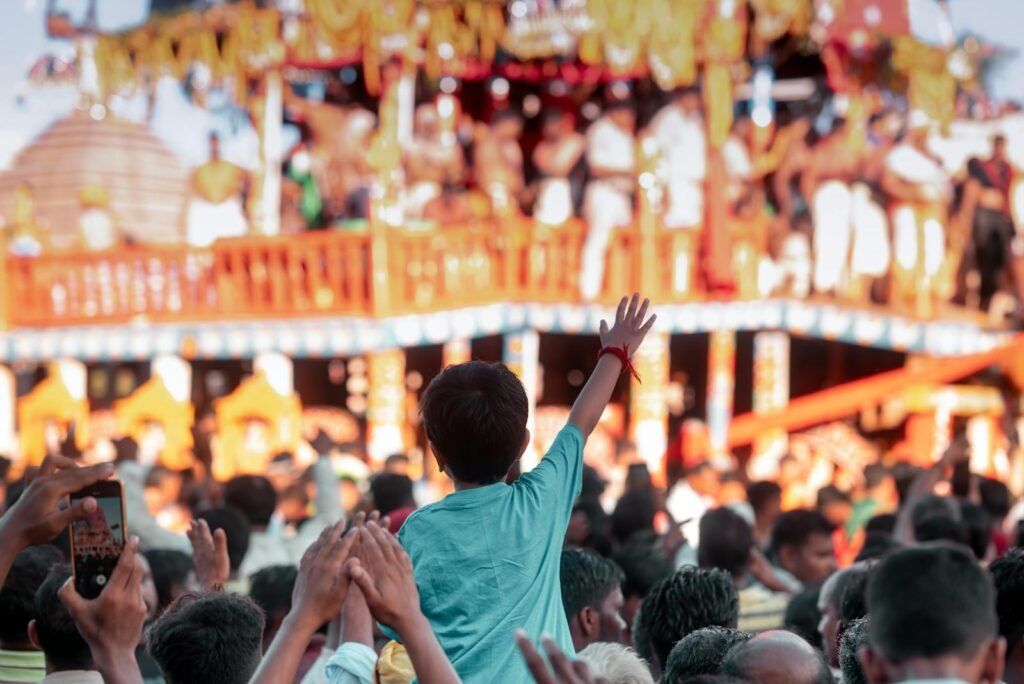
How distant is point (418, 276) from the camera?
596 inches

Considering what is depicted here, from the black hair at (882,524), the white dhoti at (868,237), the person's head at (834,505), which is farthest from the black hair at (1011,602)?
the white dhoti at (868,237)

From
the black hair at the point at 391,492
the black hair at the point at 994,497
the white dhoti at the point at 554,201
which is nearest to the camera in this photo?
the black hair at the point at 391,492

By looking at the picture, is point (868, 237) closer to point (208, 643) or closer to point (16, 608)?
point (16, 608)

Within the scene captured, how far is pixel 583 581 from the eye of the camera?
4566mm

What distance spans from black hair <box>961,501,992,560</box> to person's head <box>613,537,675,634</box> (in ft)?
5.31

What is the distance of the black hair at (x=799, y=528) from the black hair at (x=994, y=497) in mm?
2419

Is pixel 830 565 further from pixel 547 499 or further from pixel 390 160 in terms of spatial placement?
pixel 390 160

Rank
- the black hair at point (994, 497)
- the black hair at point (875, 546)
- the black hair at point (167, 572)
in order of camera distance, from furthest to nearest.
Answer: the black hair at point (994, 497) → the black hair at point (875, 546) → the black hair at point (167, 572)

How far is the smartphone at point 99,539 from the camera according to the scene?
9.50ft

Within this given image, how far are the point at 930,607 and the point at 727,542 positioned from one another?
373 centimetres

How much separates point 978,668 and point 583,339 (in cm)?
1538

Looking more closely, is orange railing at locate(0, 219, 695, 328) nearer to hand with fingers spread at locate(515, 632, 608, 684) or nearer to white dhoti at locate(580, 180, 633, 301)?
white dhoti at locate(580, 180, 633, 301)

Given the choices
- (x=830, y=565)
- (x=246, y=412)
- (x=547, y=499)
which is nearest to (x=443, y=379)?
(x=547, y=499)

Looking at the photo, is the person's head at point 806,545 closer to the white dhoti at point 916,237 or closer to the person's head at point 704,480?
the person's head at point 704,480
